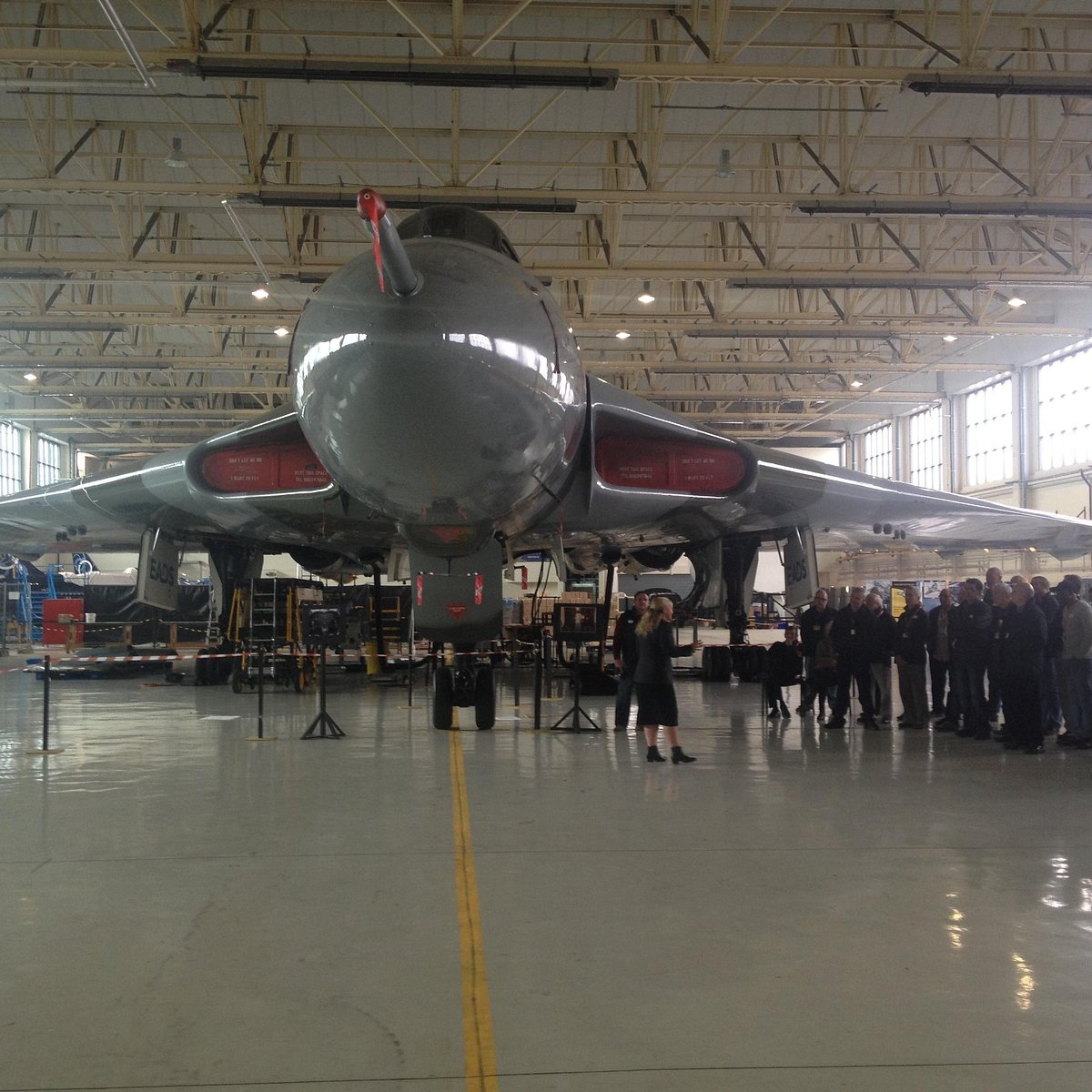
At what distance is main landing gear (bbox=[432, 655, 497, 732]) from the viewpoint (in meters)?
9.02

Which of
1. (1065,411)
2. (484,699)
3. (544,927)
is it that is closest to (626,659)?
(484,699)

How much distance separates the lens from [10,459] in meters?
35.0

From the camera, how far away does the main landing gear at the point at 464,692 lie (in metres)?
9.02

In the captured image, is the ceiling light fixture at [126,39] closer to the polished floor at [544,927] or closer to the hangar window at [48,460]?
the polished floor at [544,927]

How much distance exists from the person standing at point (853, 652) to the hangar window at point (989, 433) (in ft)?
73.6

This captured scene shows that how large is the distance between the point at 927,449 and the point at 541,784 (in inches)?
1271

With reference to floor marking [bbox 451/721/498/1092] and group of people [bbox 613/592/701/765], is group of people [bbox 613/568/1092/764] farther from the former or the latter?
floor marking [bbox 451/721/498/1092]

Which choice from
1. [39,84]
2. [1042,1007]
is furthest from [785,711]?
[39,84]

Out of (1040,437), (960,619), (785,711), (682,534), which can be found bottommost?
(785,711)

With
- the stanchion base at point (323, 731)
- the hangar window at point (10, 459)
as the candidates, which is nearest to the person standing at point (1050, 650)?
the stanchion base at point (323, 731)

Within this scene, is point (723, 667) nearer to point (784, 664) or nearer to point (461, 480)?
point (784, 664)

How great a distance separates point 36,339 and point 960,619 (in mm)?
24585

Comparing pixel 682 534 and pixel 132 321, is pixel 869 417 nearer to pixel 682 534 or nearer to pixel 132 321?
pixel 132 321

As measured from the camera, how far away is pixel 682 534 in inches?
439
